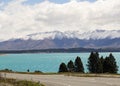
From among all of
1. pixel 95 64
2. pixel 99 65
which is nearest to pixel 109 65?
pixel 99 65

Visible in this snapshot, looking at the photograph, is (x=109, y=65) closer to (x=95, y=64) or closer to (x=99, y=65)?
(x=99, y=65)

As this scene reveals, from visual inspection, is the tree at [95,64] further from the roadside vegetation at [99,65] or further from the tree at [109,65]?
Answer: the tree at [109,65]

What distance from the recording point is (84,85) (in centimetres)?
2802

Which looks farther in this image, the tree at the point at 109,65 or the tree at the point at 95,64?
the tree at the point at 95,64

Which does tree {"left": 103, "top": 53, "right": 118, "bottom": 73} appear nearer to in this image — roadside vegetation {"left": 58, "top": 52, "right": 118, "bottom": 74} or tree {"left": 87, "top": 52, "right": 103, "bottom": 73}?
roadside vegetation {"left": 58, "top": 52, "right": 118, "bottom": 74}

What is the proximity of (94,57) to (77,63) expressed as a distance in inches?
243

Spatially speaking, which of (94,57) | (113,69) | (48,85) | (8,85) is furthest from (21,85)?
(94,57)

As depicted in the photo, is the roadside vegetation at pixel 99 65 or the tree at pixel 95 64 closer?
the roadside vegetation at pixel 99 65

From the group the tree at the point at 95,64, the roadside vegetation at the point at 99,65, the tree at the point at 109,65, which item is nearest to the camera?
the tree at the point at 109,65

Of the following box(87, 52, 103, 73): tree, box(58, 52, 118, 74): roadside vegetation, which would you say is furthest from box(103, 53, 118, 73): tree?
box(87, 52, 103, 73): tree

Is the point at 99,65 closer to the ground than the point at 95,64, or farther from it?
closer to the ground

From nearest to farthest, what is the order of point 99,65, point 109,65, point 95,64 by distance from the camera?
point 109,65
point 99,65
point 95,64

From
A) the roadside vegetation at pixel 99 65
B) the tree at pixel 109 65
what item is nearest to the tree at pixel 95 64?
the roadside vegetation at pixel 99 65

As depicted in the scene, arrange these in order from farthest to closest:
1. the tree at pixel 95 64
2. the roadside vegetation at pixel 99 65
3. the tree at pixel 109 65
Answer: the tree at pixel 95 64 < the roadside vegetation at pixel 99 65 < the tree at pixel 109 65
